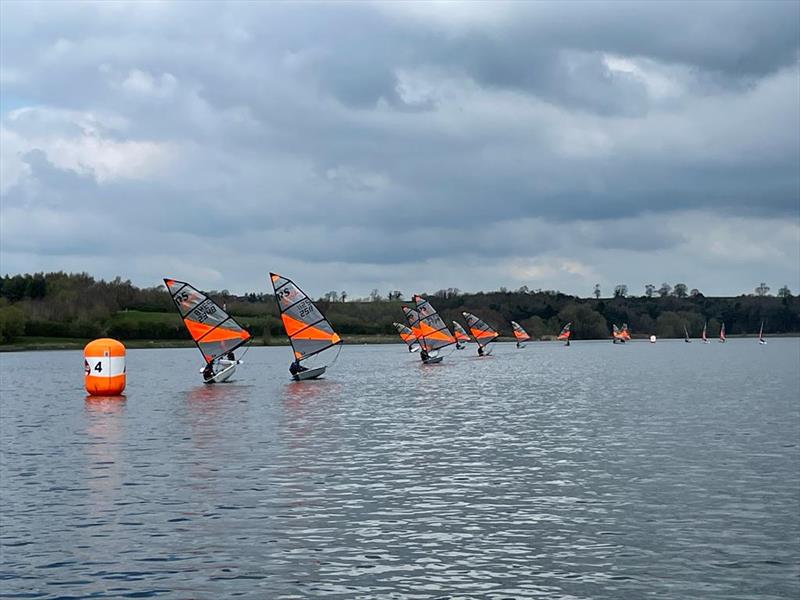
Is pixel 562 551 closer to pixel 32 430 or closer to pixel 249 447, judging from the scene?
pixel 249 447

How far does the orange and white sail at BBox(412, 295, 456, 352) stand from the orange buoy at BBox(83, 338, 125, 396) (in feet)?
182

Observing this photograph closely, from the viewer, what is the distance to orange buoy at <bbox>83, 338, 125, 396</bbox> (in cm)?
7106

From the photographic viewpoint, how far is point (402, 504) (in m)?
27.4

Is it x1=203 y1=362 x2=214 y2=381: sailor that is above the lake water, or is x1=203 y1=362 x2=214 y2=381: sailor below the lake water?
above

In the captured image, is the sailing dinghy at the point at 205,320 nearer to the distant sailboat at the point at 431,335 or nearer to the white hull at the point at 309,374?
the white hull at the point at 309,374

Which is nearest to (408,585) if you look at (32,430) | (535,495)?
(535,495)

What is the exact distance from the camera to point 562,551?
22.0m

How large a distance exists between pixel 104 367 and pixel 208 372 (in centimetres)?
1723

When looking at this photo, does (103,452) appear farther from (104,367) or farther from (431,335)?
(431,335)

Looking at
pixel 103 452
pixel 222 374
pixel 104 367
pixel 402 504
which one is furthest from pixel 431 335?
pixel 402 504

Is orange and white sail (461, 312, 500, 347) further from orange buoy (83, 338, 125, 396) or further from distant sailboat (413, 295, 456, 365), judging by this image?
orange buoy (83, 338, 125, 396)

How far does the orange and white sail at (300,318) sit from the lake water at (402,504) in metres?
24.5

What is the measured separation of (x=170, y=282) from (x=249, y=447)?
142 feet

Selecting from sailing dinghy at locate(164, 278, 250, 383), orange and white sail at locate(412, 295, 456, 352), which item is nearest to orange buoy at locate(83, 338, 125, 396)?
sailing dinghy at locate(164, 278, 250, 383)
